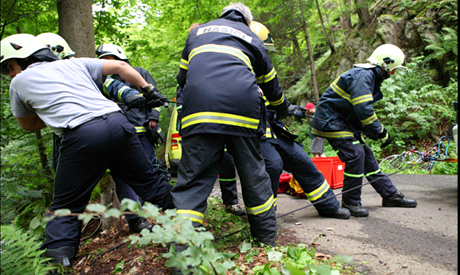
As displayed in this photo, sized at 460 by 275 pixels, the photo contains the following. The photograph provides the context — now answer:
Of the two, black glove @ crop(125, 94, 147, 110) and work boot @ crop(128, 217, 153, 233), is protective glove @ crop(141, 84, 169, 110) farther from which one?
work boot @ crop(128, 217, 153, 233)

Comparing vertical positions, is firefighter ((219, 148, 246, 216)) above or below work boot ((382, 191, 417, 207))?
above

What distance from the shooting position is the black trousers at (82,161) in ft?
7.48

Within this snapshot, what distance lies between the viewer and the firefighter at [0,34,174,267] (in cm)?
229

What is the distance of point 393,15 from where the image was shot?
11289 millimetres

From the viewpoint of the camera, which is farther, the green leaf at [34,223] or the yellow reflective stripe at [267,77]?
the green leaf at [34,223]

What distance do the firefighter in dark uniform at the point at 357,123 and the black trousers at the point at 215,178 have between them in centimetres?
180

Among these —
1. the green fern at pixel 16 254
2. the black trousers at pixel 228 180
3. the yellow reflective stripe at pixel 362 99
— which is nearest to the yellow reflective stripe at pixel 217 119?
the green fern at pixel 16 254

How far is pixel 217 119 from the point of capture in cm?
221

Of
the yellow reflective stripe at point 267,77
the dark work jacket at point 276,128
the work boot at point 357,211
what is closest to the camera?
the yellow reflective stripe at point 267,77

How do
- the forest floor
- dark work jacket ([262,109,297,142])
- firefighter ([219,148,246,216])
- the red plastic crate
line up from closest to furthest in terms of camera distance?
1. the forest floor
2. dark work jacket ([262,109,297,142])
3. firefighter ([219,148,246,216])
4. the red plastic crate

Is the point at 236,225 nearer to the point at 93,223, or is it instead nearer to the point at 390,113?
the point at 93,223

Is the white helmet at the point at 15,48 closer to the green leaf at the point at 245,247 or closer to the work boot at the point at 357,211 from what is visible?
the green leaf at the point at 245,247

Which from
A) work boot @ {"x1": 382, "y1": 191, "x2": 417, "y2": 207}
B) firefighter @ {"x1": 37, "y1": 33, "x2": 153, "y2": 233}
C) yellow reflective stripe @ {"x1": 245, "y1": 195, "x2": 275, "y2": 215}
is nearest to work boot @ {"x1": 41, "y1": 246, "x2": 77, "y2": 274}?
firefighter @ {"x1": 37, "y1": 33, "x2": 153, "y2": 233}

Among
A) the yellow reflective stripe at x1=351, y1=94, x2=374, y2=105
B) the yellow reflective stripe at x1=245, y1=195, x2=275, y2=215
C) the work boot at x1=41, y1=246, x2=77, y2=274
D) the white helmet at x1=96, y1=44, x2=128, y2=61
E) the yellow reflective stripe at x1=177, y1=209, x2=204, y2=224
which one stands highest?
the white helmet at x1=96, y1=44, x2=128, y2=61
